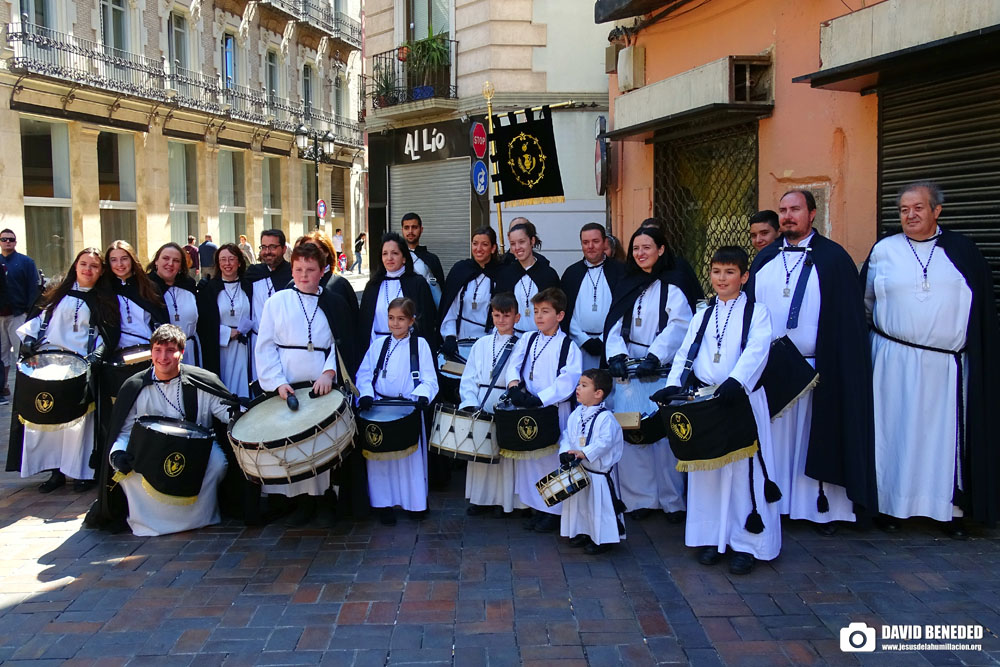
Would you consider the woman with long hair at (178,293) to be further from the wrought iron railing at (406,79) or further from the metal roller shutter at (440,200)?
the wrought iron railing at (406,79)

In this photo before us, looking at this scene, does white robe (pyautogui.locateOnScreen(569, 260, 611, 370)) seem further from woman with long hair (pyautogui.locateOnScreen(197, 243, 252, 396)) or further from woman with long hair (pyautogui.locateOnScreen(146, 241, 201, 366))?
woman with long hair (pyautogui.locateOnScreen(146, 241, 201, 366))

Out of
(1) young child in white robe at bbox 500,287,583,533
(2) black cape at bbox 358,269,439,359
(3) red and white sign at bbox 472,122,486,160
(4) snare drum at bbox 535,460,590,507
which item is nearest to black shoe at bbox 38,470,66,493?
(2) black cape at bbox 358,269,439,359

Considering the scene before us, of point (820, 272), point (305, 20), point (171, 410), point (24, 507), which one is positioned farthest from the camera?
point (305, 20)

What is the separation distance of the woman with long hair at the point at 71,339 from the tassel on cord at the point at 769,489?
480 centimetres

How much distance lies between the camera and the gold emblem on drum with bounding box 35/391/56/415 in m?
6.36

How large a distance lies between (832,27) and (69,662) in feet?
21.5

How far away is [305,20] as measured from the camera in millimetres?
35656

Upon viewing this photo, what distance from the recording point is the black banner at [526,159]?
8.71 m

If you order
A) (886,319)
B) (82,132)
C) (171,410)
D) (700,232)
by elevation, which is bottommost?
(171,410)

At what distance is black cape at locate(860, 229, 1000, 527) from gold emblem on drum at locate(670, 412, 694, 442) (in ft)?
6.42

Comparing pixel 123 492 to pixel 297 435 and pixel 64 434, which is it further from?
pixel 297 435

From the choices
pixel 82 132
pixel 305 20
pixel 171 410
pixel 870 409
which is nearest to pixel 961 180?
pixel 870 409

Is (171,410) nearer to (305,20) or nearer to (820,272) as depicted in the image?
(820,272)

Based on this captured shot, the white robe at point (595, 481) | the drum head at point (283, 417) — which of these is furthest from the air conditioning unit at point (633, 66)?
the drum head at point (283, 417)
